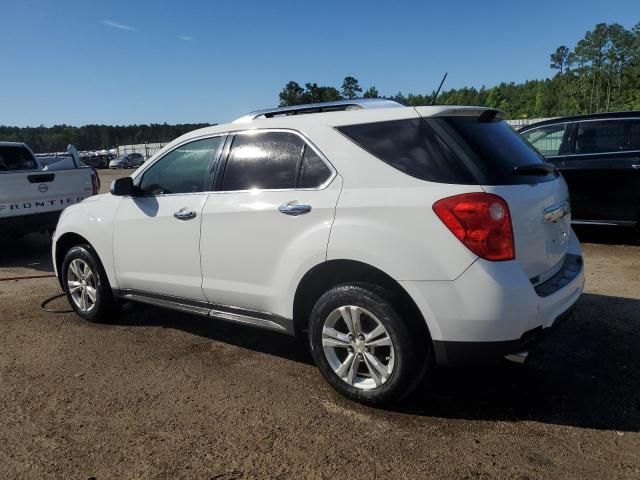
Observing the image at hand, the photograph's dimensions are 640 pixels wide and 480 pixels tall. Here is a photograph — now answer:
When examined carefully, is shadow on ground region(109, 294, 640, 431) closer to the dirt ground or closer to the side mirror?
the dirt ground

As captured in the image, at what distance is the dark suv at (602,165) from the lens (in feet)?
23.0

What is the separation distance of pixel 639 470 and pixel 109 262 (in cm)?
409

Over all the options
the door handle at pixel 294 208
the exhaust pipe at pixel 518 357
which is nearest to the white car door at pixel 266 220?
the door handle at pixel 294 208

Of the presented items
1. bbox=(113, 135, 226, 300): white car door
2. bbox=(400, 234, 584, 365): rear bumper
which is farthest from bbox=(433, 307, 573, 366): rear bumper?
bbox=(113, 135, 226, 300): white car door

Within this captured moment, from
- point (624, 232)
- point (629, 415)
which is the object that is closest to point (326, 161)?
point (629, 415)

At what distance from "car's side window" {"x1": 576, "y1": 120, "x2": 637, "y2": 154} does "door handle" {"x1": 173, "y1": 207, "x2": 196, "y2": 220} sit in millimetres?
5899

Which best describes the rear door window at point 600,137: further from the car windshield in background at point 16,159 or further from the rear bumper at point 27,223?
the car windshield in background at point 16,159

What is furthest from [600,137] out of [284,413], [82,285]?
[82,285]

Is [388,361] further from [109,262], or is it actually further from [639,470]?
[109,262]

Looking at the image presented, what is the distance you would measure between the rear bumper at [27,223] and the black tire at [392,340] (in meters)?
6.42

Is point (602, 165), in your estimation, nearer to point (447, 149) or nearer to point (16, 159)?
point (447, 149)

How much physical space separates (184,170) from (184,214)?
0.44 meters

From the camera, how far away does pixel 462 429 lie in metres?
2.94

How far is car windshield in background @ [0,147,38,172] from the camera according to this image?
9.22 m
